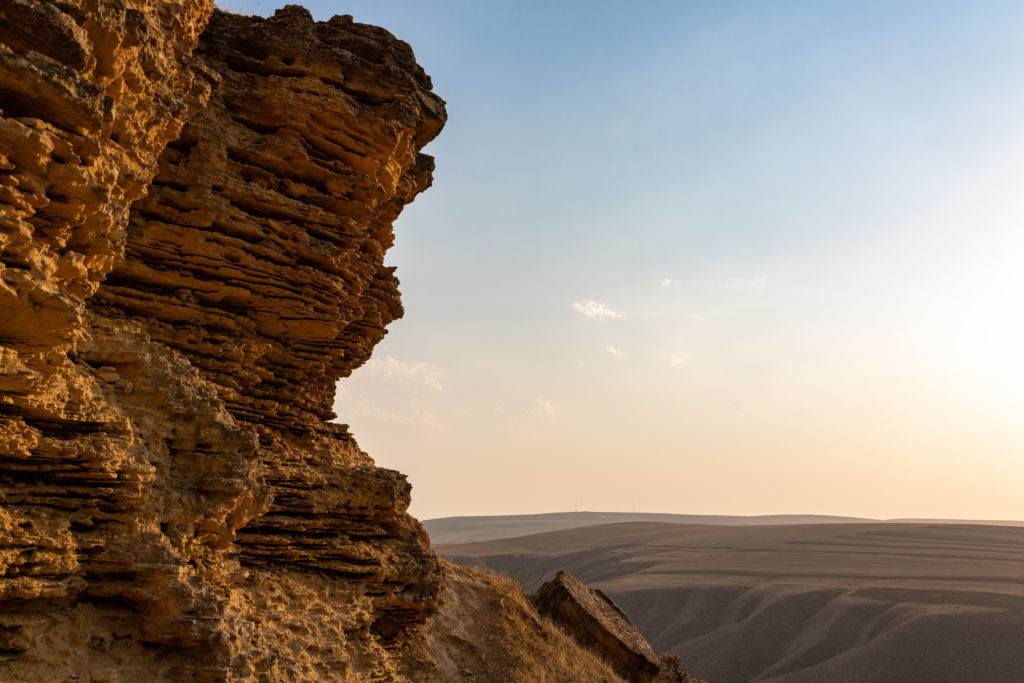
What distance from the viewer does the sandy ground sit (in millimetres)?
22219

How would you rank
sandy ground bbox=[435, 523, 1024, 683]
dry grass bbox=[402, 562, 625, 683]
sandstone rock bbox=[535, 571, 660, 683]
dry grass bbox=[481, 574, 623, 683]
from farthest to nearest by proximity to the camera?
sandy ground bbox=[435, 523, 1024, 683] → sandstone rock bbox=[535, 571, 660, 683] → dry grass bbox=[481, 574, 623, 683] → dry grass bbox=[402, 562, 625, 683]

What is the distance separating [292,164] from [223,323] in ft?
6.81

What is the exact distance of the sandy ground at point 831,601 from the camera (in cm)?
2222

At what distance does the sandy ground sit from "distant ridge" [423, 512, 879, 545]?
328 ft

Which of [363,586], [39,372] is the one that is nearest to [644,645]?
[363,586]

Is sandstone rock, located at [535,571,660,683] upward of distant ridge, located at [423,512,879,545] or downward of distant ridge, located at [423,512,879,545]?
upward

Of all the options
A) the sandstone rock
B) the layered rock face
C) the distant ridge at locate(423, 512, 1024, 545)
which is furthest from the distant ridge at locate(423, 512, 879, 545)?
the layered rock face

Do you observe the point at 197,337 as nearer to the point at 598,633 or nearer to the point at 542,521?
the point at 598,633

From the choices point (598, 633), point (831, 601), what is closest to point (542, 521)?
point (831, 601)

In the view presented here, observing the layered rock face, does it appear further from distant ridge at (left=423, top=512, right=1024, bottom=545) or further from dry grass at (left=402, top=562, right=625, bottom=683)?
distant ridge at (left=423, top=512, right=1024, bottom=545)

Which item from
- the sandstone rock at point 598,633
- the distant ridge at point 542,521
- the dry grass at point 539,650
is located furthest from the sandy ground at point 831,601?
the distant ridge at point 542,521

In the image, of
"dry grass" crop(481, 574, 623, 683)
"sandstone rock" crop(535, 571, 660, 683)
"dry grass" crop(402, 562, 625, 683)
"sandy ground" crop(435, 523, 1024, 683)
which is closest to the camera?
"dry grass" crop(402, 562, 625, 683)

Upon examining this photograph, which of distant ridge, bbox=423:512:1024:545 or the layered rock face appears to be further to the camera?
distant ridge, bbox=423:512:1024:545

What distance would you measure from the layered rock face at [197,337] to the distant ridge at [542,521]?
13996 centimetres
